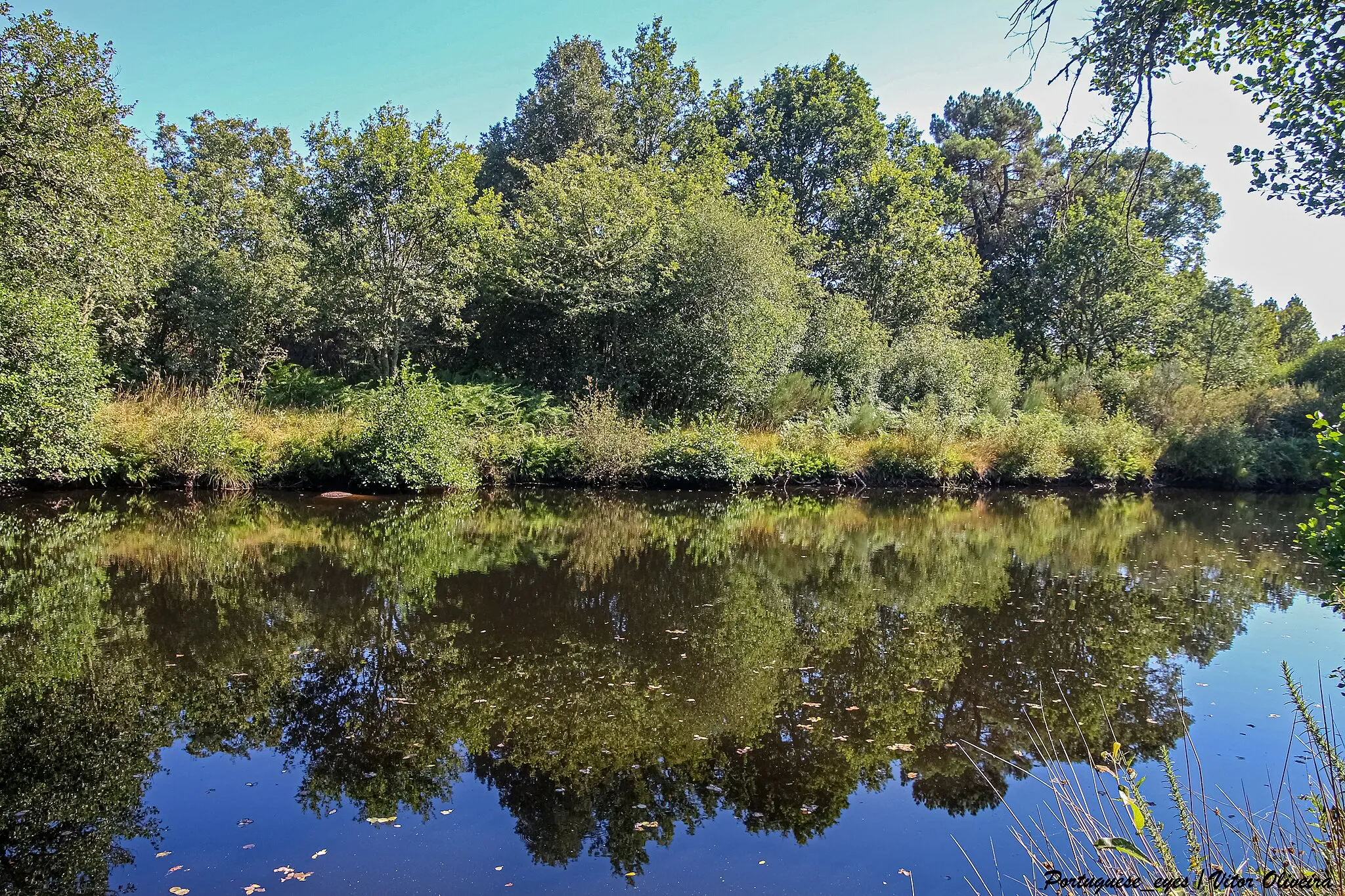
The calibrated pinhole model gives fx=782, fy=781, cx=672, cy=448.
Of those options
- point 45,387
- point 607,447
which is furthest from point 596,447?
point 45,387

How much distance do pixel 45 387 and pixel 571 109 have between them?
24.1 m

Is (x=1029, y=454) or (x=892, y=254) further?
(x=892, y=254)

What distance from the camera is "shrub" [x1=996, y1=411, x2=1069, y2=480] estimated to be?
22.8m

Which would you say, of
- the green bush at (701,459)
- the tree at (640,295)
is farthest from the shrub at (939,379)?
the green bush at (701,459)

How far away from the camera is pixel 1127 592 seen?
10258 millimetres

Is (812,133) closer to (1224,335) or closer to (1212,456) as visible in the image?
(1224,335)

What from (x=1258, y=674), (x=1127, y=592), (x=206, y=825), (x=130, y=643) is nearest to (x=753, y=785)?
(x=206, y=825)

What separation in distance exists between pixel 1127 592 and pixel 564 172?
19417 mm

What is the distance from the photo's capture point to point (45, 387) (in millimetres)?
14070

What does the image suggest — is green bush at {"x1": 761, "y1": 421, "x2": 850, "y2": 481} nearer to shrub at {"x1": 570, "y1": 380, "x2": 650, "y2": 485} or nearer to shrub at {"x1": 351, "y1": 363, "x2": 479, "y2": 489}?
shrub at {"x1": 570, "y1": 380, "x2": 650, "y2": 485}

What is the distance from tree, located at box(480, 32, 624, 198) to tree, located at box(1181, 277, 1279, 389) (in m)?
24.2

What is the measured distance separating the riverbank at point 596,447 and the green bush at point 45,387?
0.55 metres

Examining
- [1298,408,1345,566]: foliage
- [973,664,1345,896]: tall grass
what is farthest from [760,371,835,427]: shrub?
[1298,408,1345,566]: foliage

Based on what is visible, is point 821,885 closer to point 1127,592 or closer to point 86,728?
point 86,728
